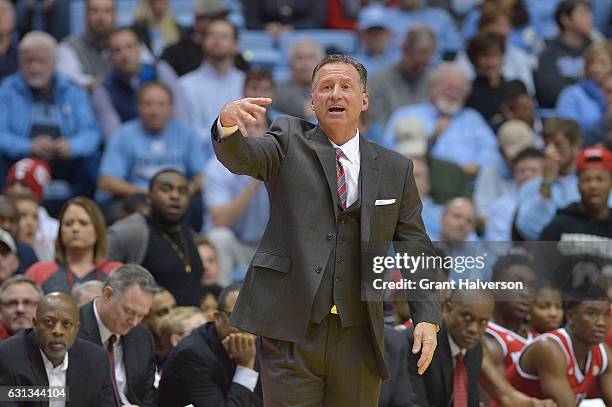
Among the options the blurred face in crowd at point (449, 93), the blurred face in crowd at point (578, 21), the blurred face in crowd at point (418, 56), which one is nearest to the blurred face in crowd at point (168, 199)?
the blurred face in crowd at point (449, 93)

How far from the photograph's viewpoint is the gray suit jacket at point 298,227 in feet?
14.4

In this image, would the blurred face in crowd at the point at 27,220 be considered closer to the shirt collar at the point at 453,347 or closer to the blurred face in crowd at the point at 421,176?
the blurred face in crowd at the point at 421,176

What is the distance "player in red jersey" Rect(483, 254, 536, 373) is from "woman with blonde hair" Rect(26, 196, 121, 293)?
2.27 metres

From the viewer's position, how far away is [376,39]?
1234 cm

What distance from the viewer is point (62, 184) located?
10.1 metres

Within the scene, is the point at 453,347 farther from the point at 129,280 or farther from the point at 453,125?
the point at 453,125

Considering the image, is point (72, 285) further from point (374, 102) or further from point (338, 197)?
point (374, 102)

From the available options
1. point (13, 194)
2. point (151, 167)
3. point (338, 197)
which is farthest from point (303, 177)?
point (151, 167)

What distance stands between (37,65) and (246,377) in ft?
13.6

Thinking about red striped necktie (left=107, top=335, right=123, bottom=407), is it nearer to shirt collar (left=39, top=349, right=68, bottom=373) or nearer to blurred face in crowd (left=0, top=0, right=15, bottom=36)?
shirt collar (left=39, top=349, right=68, bottom=373)

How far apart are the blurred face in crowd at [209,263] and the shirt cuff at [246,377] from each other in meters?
1.79

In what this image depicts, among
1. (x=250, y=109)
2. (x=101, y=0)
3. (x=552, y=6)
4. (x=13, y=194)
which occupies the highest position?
(x=552, y=6)

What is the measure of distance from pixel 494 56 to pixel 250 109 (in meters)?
7.64

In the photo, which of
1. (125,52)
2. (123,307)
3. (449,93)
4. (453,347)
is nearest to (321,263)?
(123,307)
